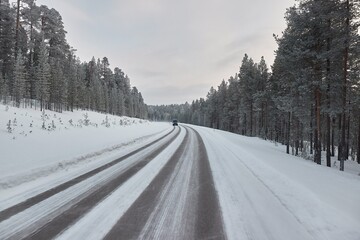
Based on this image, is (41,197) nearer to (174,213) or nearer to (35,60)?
(174,213)

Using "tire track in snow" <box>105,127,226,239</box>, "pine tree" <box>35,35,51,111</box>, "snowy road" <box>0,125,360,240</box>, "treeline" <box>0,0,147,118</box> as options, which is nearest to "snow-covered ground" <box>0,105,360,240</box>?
"snowy road" <box>0,125,360,240</box>

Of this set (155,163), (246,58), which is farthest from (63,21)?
(155,163)

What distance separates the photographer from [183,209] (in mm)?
Answer: 5094

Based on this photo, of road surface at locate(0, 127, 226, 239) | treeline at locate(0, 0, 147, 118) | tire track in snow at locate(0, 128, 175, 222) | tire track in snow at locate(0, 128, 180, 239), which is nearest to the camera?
tire track in snow at locate(0, 128, 180, 239)

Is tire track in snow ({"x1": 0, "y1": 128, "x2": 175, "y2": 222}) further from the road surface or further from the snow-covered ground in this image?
the snow-covered ground

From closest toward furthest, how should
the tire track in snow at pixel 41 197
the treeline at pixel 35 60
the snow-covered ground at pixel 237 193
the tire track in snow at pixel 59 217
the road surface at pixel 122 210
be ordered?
the tire track in snow at pixel 59 217, the road surface at pixel 122 210, the snow-covered ground at pixel 237 193, the tire track in snow at pixel 41 197, the treeline at pixel 35 60

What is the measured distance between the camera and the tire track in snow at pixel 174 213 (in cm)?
397

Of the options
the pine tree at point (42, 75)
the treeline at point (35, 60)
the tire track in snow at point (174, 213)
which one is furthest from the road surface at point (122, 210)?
the pine tree at point (42, 75)

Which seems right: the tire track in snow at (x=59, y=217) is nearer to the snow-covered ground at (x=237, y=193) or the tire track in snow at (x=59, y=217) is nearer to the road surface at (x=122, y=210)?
the road surface at (x=122, y=210)

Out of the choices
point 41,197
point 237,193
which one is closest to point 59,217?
point 41,197

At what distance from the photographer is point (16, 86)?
3691 centimetres

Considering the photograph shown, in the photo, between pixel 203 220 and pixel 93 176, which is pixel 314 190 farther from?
pixel 93 176

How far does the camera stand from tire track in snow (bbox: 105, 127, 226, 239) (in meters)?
3.97

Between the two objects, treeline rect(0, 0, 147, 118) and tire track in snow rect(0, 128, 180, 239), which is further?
treeline rect(0, 0, 147, 118)
